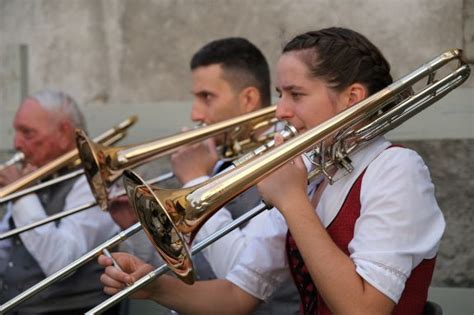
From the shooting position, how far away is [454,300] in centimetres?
385

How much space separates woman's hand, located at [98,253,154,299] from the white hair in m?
1.77

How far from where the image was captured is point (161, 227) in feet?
8.23

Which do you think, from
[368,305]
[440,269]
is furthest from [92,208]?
[368,305]

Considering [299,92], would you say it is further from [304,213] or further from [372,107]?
[304,213]

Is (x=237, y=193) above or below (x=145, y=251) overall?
above

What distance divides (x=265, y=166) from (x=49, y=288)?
164cm

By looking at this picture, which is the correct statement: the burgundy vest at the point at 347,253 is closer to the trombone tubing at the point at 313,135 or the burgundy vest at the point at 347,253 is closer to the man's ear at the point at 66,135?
the trombone tubing at the point at 313,135

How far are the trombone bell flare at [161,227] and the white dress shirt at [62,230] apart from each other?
128 cm

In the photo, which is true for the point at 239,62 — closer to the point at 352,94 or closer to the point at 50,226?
the point at 50,226

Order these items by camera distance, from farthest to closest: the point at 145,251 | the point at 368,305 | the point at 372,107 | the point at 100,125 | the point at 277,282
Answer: the point at 100,125 < the point at 145,251 < the point at 277,282 < the point at 372,107 < the point at 368,305

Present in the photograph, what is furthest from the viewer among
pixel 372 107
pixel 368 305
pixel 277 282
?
pixel 277 282

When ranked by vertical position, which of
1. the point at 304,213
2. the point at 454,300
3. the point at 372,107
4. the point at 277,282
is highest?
the point at 372,107

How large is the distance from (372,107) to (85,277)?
1.65m

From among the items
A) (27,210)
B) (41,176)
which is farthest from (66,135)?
(27,210)
